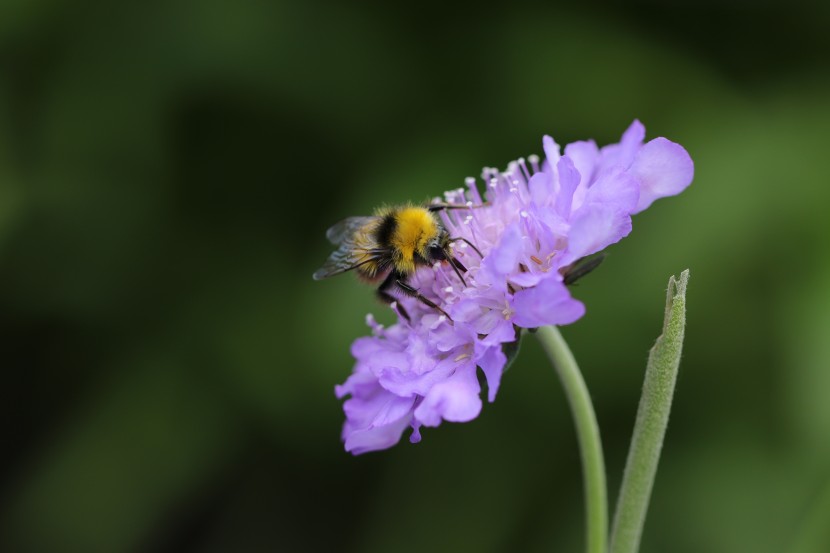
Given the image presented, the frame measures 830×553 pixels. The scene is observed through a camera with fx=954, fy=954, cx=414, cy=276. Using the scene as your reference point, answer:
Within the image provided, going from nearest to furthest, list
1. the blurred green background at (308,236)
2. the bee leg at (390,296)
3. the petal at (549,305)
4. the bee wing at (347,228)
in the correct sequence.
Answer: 1. the petal at (549,305)
2. the bee leg at (390,296)
3. the bee wing at (347,228)
4. the blurred green background at (308,236)

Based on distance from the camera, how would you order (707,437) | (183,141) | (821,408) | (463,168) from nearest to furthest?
1. (821,408)
2. (707,437)
3. (463,168)
4. (183,141)

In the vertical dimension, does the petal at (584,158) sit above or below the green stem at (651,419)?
above

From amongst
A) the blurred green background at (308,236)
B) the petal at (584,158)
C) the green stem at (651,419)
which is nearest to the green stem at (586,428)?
the green stem at (651,419)

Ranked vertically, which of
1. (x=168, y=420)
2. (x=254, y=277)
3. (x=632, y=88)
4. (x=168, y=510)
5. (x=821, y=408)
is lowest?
(x=168, y=510)

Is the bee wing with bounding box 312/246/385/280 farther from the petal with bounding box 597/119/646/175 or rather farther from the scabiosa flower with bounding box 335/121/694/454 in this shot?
the petal with bounding box 597/119/646/175

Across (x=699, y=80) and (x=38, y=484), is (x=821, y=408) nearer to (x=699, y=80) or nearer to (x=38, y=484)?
(x=699, y=80)

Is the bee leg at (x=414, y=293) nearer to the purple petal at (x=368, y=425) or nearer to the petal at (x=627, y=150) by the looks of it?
the purple petal at (x=368, y=425)

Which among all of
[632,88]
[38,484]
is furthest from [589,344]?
[38,484]
